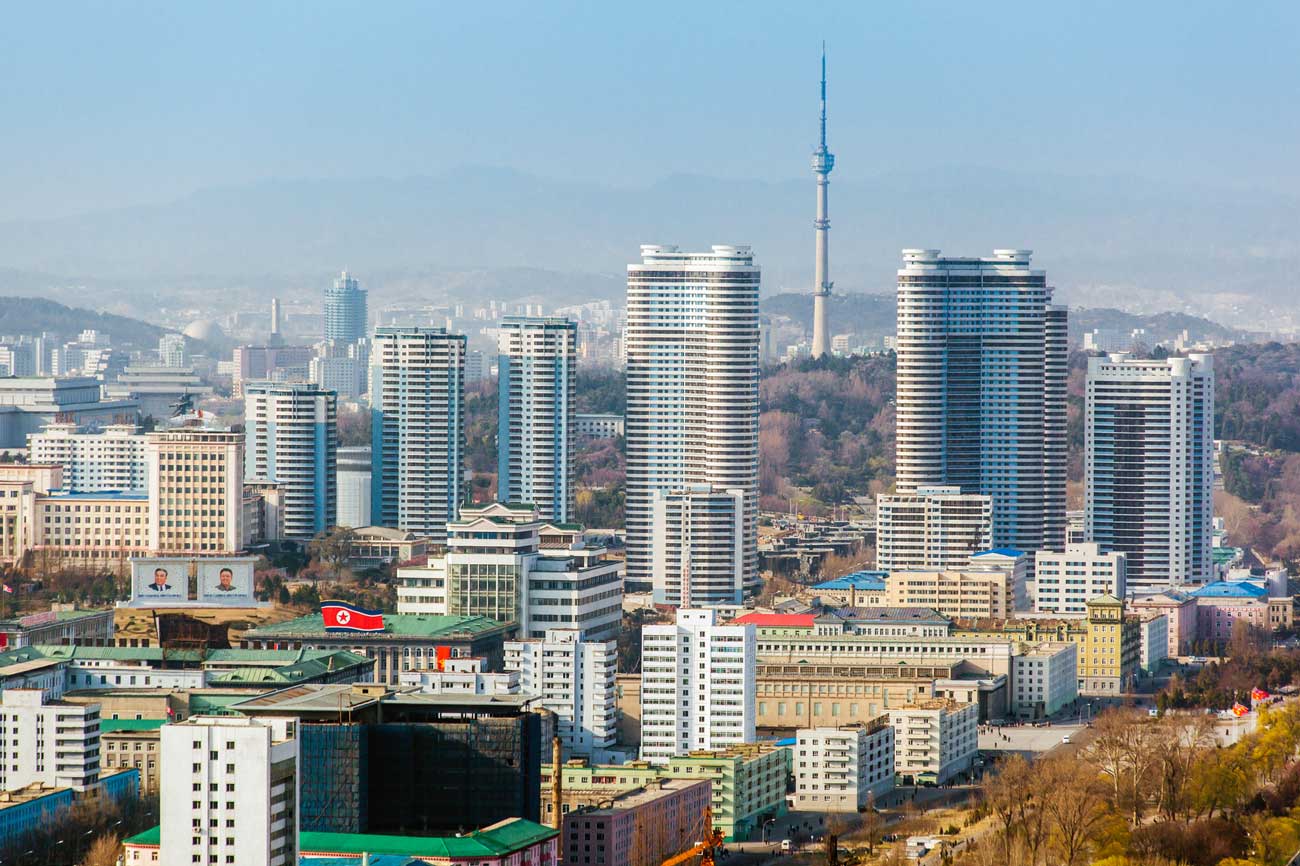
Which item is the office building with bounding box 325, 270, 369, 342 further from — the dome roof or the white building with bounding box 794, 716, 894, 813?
the white building with bounding box 794, 716, 894, 813

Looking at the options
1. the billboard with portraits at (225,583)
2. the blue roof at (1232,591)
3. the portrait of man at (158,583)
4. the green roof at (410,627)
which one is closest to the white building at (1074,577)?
the blue roof at (1232,591)

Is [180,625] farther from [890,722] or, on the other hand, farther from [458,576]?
[890,722]

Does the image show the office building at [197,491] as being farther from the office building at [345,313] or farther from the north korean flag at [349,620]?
the office building at [345,313]

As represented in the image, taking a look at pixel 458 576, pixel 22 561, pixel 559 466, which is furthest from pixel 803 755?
pixel 559 466

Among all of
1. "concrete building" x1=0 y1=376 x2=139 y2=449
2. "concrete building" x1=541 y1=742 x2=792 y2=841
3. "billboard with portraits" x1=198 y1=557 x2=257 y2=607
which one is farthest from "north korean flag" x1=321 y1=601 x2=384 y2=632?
"concrete building" x1=0 y1=376 x2=139 y2=449

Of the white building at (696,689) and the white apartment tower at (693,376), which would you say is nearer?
the white building at (696,689)

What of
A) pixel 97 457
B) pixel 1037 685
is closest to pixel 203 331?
pixel 97 457
